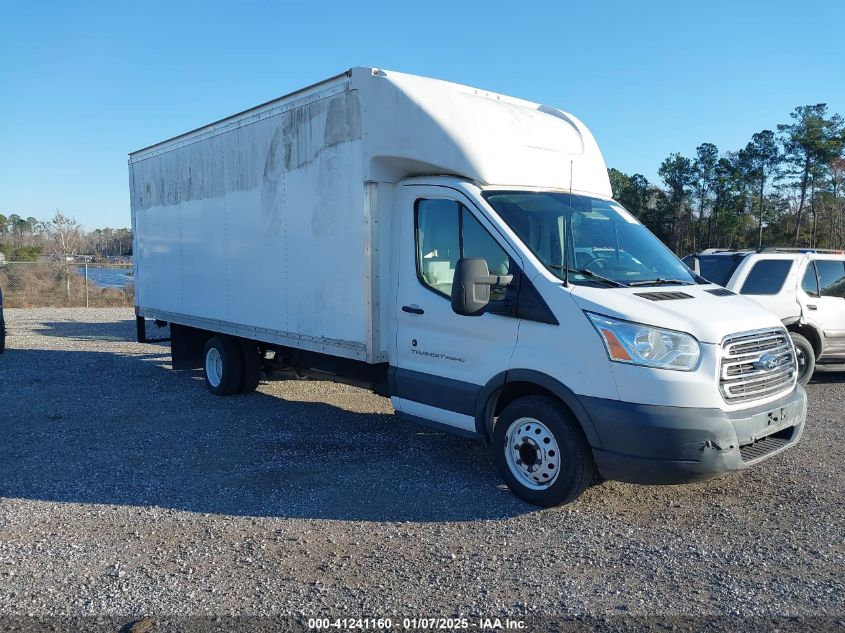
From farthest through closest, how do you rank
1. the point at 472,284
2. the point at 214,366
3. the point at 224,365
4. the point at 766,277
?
the point at 766,277
the point at 214,366
the point at 224,365
the point at 472,284

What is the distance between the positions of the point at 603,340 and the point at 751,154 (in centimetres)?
3596

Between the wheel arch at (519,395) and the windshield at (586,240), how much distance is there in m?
0.77

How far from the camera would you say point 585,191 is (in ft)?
19.6

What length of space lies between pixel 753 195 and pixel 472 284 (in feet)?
118

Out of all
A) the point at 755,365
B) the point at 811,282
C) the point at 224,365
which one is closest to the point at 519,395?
the point at 755,365

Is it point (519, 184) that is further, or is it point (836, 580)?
point (519, 184)

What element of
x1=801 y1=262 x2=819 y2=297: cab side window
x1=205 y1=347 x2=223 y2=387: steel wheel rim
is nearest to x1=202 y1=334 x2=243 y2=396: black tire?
x1=205 y1=347 x2=223 y2=387: steel wheel rim

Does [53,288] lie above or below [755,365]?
below

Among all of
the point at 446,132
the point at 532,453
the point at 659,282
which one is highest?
the point at 446,132

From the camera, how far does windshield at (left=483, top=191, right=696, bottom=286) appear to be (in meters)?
4.98

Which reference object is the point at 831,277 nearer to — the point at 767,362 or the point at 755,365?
the point at 767,362

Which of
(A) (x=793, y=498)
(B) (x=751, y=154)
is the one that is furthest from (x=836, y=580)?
(B) (x=751, y=154)

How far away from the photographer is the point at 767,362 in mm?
4680

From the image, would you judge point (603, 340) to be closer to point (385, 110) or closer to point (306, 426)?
point (385, 110)
